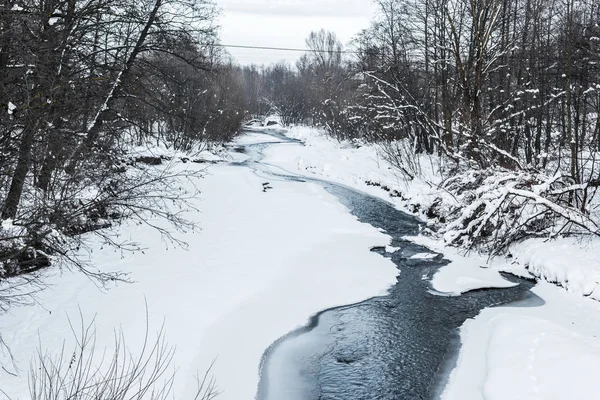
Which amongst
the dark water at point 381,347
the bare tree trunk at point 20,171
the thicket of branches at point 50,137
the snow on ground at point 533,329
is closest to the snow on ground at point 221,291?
the dark water at point 381,347

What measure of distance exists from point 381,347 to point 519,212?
5498 millimetres

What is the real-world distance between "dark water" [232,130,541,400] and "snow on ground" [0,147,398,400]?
0.33 metres

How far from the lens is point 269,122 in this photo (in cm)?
7156

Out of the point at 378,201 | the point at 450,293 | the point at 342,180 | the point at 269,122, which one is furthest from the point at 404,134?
the point at 269,122

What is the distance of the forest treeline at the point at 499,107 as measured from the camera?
1083cm

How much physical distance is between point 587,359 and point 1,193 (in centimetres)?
817

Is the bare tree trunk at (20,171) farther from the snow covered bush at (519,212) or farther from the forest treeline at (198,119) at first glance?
the snow covered bush at (519,212)

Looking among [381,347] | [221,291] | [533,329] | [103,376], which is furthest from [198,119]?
[103,376]

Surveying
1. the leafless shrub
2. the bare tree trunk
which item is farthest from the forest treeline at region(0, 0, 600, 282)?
the leafless shrub

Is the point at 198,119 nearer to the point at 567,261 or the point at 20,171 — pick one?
the point at 20,171

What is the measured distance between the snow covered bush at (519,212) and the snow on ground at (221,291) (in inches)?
83.1

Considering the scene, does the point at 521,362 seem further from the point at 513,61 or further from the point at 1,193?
the point at 513,61

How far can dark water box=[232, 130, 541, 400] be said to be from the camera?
605 centimetres

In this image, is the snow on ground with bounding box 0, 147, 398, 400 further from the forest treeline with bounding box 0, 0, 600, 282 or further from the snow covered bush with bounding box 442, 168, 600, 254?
the snow covered bush with bounding box 442, 168, 600, 254
